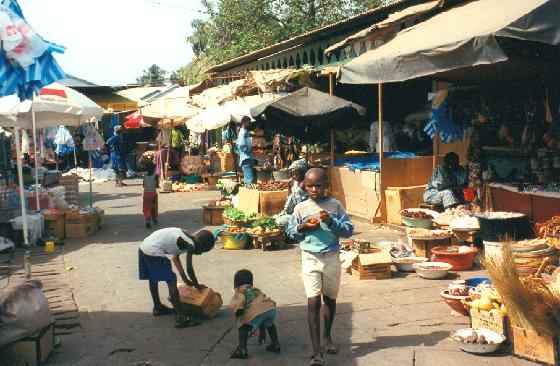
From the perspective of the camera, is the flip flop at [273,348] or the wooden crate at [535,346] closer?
the wooden crate at [535,346]

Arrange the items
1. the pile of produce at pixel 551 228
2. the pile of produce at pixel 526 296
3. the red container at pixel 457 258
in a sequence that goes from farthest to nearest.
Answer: the red container at pixel 457 258
the pile of produce at pixel 551 228
the pile of produce at pixel 526 296

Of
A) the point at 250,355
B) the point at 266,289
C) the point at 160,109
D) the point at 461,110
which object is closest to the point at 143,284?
the point at 266,289

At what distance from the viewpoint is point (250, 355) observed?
575cm

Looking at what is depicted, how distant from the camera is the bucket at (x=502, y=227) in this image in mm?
8117

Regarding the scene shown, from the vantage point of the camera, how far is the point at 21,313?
548 centimetres

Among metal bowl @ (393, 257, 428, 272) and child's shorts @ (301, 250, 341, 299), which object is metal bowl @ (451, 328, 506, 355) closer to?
child's shorts @ (301, 250, 341, 299)

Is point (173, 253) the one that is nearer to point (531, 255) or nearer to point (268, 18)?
point (531, 255)

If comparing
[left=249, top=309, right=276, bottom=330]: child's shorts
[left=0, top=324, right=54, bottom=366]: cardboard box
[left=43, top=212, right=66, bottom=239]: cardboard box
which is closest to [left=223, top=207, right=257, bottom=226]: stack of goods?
[left=43, top=212, right=66, bottom=239]: cardboard box

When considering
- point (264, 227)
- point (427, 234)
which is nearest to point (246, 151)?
point (264, 227)

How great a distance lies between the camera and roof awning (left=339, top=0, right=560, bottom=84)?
620cm

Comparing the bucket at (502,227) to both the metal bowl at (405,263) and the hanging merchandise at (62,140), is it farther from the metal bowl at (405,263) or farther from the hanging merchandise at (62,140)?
the hanging merchandise at (62,140)

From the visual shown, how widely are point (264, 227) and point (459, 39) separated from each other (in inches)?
201

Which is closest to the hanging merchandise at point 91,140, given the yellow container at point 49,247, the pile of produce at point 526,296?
the yellow container at point 49,247

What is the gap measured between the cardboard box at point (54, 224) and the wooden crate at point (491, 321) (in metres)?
Result: 9.01
